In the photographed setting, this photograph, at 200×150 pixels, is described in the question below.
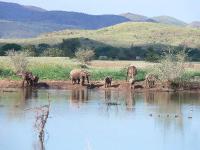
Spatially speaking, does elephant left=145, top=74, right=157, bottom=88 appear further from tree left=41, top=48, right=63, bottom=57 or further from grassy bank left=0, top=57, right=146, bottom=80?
tree left=41, top=48, right=63, bottom=57

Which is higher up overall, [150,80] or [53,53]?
[53,53]

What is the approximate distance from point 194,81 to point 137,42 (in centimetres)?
6107

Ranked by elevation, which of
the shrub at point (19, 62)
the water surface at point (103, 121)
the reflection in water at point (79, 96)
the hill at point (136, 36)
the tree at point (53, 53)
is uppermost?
the hill at point (136, 36)

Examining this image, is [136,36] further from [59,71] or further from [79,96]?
[79,96]

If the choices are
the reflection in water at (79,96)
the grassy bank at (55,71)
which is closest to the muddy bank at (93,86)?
the reflection in water at (79,96)

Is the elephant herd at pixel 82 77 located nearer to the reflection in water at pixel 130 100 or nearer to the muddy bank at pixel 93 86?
the muddy bank at pixel 93 86

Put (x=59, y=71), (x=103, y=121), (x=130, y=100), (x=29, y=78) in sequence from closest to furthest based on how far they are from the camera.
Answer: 1. (x=103, y=121)
2. (x=130, y=100)
3. (x=29, y=78)
4. (x=59, y=71)

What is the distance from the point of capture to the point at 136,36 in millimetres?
129750

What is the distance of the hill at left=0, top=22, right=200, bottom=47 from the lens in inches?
4759

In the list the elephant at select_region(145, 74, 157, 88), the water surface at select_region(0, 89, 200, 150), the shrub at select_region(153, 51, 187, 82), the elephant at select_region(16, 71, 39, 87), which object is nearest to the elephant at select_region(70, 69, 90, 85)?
the elephant at select_region(16, 71, 39, 87)

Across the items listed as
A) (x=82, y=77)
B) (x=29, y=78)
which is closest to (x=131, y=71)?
(x=82, y=77)

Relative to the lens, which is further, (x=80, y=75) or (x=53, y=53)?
(x=53, y=53)

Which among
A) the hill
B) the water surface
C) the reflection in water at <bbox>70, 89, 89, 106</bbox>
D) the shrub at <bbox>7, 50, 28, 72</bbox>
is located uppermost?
the hill

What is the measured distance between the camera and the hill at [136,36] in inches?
4759
